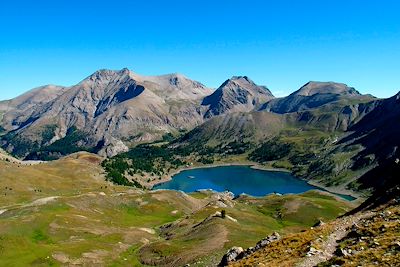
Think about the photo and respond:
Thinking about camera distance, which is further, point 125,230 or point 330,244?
point 125,230

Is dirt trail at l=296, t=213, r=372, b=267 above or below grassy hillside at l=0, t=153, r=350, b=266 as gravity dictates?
above

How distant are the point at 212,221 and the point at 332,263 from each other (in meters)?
87.3

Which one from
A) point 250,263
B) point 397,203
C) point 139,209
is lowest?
point 139,209

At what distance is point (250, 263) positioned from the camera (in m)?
41.7

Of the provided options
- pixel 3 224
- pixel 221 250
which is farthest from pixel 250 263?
pixel 3 224

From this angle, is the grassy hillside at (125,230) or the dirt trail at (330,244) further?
the grassy hillside at (125,230)

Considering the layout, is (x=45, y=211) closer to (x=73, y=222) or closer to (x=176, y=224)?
(x=73, y=222)

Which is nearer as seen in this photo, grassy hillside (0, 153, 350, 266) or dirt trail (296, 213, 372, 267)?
dirt trail (296, 213, 372, 267)

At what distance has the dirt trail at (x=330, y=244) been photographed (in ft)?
119

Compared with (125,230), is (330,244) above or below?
above

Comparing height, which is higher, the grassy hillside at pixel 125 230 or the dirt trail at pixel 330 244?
the dirt trail at pixel 330 244

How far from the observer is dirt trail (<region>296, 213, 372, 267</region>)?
36.2 m

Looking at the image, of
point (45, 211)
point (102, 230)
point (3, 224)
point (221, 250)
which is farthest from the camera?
point (45, 211)

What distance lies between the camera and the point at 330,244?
4031 cm
